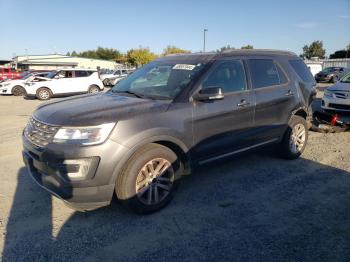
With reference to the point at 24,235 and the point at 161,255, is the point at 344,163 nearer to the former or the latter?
the point at 161,255

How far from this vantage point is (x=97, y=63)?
235 ft

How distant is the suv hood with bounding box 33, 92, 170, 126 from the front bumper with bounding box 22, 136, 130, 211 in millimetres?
277

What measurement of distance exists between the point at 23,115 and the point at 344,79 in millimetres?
10660

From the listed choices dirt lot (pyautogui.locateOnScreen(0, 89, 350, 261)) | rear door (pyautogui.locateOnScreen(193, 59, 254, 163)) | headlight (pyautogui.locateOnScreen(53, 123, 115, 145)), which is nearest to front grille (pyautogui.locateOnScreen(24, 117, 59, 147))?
headlight (pyautogui.locateOnScreen(53, 123, 115, 145))

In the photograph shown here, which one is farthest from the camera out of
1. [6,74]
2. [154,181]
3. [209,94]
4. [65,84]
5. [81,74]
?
[6,74]

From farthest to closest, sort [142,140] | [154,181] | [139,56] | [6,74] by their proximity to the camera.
Answer: [139,56], [6,74], [154,181], [142,140]

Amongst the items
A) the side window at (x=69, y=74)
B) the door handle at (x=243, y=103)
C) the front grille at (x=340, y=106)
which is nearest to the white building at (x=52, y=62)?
the side window at (x=69, y=74)

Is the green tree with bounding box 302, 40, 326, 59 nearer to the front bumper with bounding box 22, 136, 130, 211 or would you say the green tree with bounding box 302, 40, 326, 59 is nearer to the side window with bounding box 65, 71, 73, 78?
the side window with bounding box 65, 71, 73, 78

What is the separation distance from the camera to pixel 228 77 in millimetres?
4652

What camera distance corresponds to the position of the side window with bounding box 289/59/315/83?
5.89 meters

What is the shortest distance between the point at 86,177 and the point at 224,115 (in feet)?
6.60

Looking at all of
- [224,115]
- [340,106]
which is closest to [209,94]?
[224,115]

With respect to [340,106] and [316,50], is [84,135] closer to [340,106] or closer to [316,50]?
[340,106]

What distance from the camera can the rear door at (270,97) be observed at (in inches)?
197
